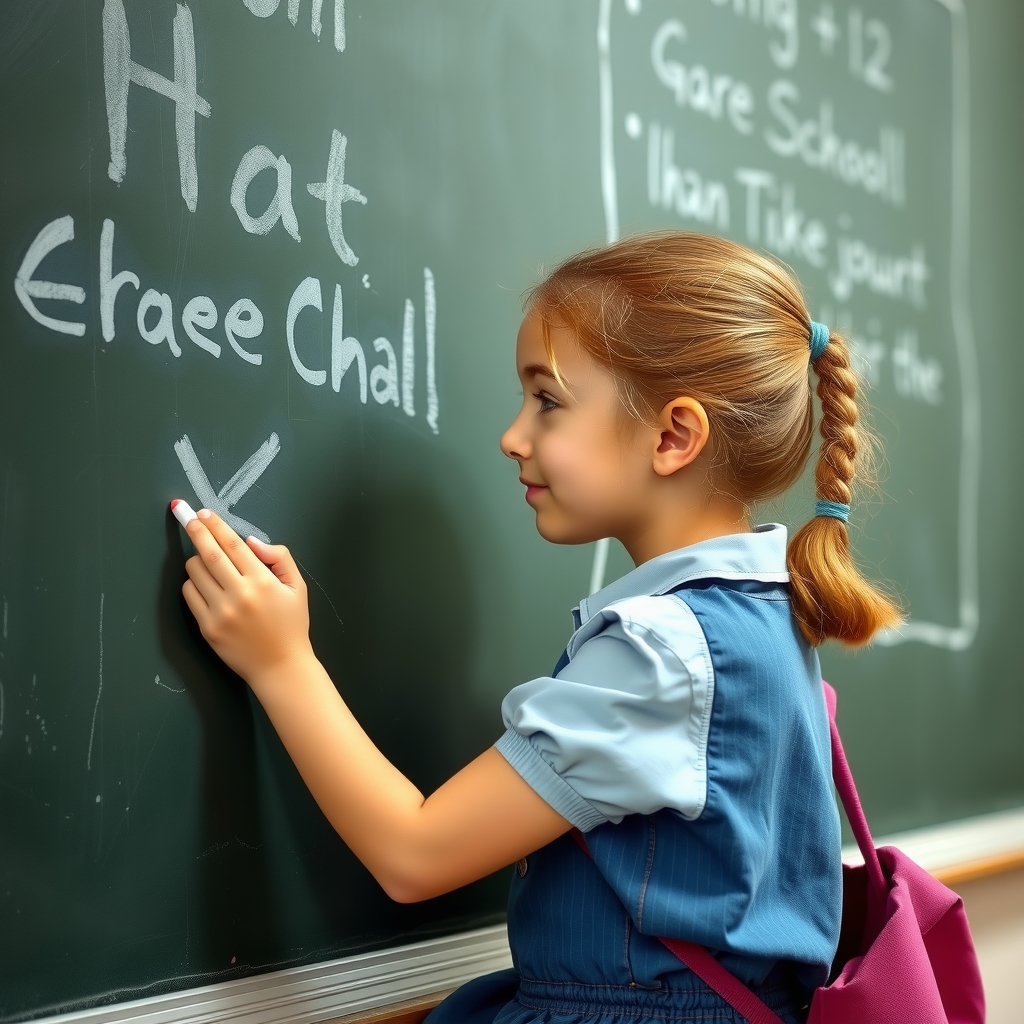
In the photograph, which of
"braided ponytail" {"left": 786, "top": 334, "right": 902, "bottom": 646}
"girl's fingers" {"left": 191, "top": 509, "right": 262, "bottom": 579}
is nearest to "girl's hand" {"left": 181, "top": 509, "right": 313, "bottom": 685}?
"girl's fingers" {"left": 191, "top": 509, "right": 262, "bottom": 579}

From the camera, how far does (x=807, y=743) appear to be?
0.80 metres

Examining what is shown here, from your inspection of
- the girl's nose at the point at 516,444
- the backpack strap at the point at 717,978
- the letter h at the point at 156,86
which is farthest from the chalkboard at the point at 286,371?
the backpack strap at the point at 717,978

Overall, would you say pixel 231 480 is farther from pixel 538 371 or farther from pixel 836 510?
pixel 836 510

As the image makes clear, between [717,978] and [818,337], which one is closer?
[717,978]

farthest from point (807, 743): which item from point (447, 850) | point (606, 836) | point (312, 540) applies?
point (312, 540)

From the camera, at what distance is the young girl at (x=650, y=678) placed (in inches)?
28.8

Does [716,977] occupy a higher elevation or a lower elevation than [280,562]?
lower

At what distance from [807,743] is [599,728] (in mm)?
182

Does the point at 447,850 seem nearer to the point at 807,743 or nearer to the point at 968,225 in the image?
the point at 807,743

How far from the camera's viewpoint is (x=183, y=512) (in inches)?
30.9

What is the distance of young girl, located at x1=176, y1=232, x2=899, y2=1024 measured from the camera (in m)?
0.73

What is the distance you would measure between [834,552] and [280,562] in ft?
1.41

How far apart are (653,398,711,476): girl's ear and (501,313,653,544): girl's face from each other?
14 mm

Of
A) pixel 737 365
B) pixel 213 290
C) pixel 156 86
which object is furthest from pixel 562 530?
pixel 156 86
